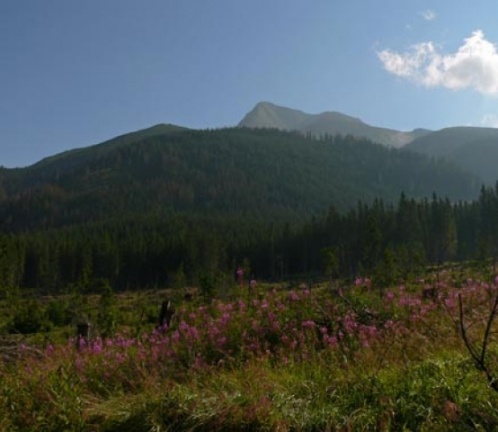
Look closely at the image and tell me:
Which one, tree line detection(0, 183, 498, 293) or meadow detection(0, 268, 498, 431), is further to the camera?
tree line detection(0, 183, 498, 293)

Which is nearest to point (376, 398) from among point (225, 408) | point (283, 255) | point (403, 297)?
point (225, 408)

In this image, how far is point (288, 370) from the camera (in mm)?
5766

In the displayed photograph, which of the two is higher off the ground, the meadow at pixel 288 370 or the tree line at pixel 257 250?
the meadow at pixel 288 370

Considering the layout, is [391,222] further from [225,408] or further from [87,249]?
[225,408]

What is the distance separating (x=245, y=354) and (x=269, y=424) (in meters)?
2.32

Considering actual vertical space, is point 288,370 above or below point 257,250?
above

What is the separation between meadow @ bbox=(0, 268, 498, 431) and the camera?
4234 millimetres

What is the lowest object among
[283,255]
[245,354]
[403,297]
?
[283,255]

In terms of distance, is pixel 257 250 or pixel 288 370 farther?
pixel 257 250

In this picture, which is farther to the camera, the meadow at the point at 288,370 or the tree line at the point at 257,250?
the tree line at the point at 257,250

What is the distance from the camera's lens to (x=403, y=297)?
732 cm

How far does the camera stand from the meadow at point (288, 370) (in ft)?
13.9

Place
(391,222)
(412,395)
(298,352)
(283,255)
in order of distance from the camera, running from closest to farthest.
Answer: (412,395)
(298,352)
(391,222)
(283,255)

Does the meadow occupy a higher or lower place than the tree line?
higher
